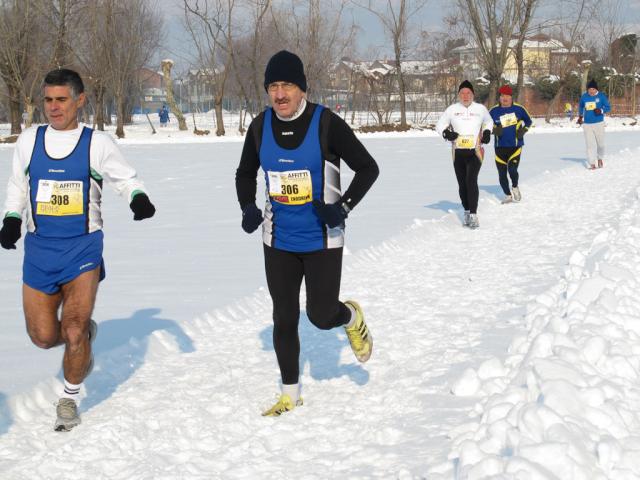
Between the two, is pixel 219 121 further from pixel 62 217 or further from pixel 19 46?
pixel 62 217

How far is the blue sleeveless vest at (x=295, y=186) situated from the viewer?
399cm

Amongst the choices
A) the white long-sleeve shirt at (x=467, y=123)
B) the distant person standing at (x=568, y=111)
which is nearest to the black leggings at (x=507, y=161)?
the white long-sleeve shirt at (x=467, y=123)

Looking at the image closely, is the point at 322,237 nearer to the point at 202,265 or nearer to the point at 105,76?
the point at 202,265

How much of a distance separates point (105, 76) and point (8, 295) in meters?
36.4

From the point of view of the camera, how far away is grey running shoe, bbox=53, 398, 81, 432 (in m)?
3.92

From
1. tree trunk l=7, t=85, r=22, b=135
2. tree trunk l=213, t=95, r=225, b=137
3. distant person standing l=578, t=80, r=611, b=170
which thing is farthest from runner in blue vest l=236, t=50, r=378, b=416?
tree trunk l=7, t=85, r=22, b=135

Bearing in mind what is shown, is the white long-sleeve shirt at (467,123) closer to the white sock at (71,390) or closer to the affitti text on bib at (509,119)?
the affitti text on bib at (509,119)

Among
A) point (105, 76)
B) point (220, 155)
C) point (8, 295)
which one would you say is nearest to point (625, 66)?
point (105, 76)

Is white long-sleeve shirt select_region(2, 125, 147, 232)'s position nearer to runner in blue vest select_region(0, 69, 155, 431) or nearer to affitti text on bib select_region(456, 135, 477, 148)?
runner in blue vest select_region(0, 69, 155, 431)

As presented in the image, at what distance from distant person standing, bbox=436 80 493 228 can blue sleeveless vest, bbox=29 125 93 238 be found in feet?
22.3

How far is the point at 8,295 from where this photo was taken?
6.88 m

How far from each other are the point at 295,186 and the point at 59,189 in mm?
1161

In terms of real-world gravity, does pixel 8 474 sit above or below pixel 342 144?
below

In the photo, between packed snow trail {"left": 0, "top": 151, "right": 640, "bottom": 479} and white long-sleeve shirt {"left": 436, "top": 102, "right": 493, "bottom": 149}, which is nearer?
packed snow trail {"left": 0, "top": 151, "right": 640, "bottom": 479}
